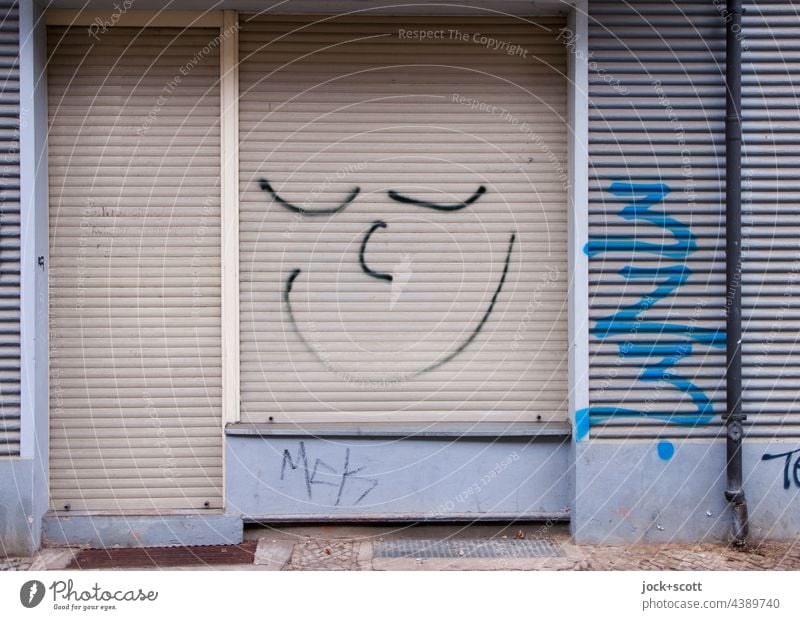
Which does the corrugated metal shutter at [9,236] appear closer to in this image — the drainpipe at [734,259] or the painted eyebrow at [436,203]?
the painted eyebrow at [436,203]

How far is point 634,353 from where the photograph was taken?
676 cm

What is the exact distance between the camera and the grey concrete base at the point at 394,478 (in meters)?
6.78

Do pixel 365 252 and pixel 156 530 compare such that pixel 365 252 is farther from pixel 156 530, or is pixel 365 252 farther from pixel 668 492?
pixel 668 492

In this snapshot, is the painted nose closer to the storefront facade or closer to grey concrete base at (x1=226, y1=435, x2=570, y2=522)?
the storefront facade

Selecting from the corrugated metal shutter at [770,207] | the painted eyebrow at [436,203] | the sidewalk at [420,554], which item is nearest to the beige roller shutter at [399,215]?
the painted eyebrow at [436,203]

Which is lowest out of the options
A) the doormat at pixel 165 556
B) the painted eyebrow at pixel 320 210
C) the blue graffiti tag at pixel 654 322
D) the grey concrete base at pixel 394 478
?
the doormat at pixel 165 556

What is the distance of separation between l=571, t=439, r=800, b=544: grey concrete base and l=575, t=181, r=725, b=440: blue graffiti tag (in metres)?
0.23

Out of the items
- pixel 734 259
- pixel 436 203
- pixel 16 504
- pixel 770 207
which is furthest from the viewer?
pixel 436 203

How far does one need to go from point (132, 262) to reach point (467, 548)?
2924 millimetres

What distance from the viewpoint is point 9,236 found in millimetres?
6562

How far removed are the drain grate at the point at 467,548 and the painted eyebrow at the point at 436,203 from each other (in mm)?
2227

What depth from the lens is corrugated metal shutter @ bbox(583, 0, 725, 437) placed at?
674 cm

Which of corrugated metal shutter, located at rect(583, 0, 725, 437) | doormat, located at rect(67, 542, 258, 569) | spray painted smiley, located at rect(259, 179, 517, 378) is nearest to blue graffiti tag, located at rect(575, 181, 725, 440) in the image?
corrugated metal shutter, located at rect(583, 0, 725, 437)

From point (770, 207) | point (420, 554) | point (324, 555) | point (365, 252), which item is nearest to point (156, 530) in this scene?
point (324, 555)
